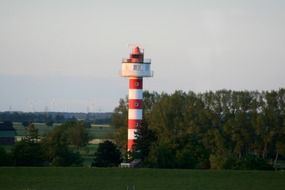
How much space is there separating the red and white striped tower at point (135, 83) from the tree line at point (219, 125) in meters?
0.87

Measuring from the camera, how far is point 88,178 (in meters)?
37.2

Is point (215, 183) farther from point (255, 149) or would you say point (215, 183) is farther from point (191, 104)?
point (191, 104)

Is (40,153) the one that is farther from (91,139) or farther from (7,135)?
(91,139)

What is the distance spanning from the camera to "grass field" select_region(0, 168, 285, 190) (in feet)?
111

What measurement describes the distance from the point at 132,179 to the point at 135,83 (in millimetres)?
22365

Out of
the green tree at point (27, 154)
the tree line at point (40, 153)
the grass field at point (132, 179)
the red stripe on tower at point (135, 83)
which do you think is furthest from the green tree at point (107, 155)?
the grass field at point (132, 179)

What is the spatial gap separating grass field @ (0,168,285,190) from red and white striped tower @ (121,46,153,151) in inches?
654

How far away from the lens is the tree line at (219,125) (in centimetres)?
5878

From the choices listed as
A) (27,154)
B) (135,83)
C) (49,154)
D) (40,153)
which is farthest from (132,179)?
(135,83)

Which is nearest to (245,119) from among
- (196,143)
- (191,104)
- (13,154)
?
(191,104)

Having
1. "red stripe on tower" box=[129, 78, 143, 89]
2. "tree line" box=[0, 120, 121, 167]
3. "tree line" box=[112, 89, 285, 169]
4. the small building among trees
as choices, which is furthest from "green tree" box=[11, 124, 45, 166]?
the small building among trees

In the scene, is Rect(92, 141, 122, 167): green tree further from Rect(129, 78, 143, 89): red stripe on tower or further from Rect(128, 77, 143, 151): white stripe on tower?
Rect(129, 78, 143, 89): red stripe on tower

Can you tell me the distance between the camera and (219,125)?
2758 inches

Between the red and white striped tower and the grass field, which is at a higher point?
the red and white striped tower
